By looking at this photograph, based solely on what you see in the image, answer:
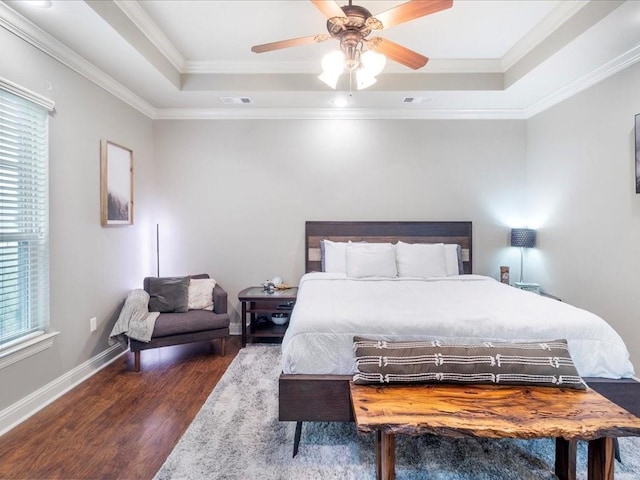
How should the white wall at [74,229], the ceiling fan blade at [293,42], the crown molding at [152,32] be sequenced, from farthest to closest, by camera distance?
the crown molding at [152,32] < the white wall at [74,229] < the ceiling fan blade at [293,42]

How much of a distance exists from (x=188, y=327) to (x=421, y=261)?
8.11ft

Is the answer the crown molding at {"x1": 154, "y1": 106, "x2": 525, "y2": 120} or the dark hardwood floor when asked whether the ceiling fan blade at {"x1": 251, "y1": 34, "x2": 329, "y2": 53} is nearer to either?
the crown molding at {"x1": 154, "y1": 106, "x2": 525, "y2": 120}

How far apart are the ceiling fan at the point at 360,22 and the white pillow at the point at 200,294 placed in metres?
2.43

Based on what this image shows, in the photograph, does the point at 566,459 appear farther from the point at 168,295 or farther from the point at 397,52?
the point at 168,295

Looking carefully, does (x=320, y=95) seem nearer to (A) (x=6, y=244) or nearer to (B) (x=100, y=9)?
(B) (x=100, y=9)

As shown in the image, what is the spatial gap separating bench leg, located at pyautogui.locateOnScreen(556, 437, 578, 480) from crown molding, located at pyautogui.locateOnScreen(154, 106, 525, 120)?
3.51 metres

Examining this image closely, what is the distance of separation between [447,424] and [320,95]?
3.25m

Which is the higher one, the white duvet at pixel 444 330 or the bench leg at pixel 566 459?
the white duvet at pixel 444 330

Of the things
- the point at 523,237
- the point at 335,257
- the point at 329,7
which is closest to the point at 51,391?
the point at 335,257

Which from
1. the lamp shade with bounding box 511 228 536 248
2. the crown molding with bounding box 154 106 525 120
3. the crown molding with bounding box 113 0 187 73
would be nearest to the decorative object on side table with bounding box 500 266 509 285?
the lamp shade with bounding box 511 228 536 248

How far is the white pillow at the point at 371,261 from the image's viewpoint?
142 inches

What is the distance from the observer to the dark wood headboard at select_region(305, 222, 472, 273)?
165 inches

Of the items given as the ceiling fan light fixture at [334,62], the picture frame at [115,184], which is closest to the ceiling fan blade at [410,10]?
the ceiling fan light fixture at [334,62]

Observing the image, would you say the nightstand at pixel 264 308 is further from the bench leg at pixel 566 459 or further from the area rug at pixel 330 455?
the bench leg at pixel 566 459
